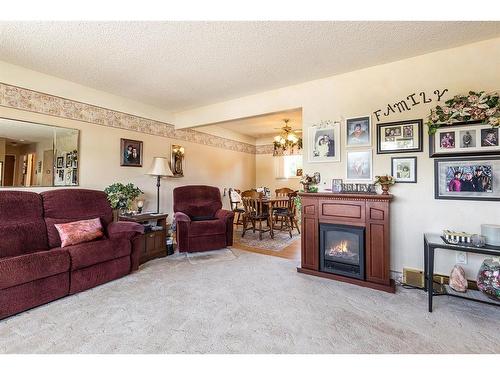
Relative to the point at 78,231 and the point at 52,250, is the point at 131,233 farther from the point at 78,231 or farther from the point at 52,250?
the point at 52,250

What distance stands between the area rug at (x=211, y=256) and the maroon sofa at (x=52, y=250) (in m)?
0.82

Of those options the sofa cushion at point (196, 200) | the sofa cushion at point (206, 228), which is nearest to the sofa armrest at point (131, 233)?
the sofa cushion at point (206, 228)

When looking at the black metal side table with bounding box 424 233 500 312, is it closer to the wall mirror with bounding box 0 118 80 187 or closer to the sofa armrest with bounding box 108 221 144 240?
the sofa armrest with bounding box 108 221 144 240

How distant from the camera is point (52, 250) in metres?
2.29

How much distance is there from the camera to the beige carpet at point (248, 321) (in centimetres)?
161

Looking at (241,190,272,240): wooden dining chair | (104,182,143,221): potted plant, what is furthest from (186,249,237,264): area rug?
(104,182,143,221): potted plant

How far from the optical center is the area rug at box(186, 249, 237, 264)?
136 inches

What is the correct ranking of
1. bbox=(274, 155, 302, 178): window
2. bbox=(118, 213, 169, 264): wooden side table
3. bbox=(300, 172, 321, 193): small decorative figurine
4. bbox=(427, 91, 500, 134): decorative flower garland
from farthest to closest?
bbox=(274, 155, 302, 178): window < bbox=(118, 213, 169, 264): wooden side table < bbox=(300, 172, 321, 193): small decorative figurine < bbox=(427, 91, 500, 134): decorative flower garland

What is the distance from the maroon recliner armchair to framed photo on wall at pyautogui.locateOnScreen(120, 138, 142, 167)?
2.66 feet

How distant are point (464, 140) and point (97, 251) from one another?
390 cm

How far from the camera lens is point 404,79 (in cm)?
265

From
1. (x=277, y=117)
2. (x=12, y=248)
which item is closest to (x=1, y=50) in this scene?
(x=12, y=248)

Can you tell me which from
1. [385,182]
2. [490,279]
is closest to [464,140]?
[385,182]

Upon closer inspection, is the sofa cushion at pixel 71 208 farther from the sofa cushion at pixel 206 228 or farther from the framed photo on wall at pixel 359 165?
the framed photo on wall at pixel 359 165
